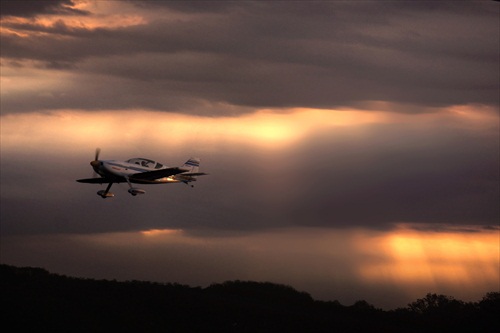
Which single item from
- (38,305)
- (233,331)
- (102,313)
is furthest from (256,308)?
(38,305)

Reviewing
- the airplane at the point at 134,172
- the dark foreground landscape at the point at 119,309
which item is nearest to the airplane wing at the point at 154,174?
the airplane at the point at 134,172

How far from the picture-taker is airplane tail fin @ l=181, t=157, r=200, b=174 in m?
116

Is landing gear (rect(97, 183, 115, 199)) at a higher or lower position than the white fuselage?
lower

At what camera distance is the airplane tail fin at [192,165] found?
4579 inches

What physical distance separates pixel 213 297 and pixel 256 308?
30.5 ft

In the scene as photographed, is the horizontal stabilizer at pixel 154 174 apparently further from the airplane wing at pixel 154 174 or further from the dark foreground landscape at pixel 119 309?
the dark foreground landscape at pixel 119 309

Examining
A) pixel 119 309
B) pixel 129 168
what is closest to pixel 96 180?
pixel 129 168

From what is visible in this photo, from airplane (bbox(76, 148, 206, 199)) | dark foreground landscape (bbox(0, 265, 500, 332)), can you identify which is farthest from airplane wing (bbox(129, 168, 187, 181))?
dark foreground landscape (bbox(0, 265, 500, 332))

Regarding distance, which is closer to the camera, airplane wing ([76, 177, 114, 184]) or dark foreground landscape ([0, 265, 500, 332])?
airplane wing ([76, 177, 114, 184])

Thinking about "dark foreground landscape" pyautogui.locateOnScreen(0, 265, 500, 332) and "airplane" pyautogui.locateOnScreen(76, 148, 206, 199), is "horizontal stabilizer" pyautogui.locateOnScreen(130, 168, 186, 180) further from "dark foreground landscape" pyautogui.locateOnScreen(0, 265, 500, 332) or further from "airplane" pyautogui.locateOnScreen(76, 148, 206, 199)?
"dark foreground landscape" pyautogui.locateOnScreen(0, 265, 500, 332)

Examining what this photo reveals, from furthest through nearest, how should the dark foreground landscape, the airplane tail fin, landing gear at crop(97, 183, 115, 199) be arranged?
1. the dark foreground landscape
2. the airplane tail fin
3. landing gear at crop(97, 183, 115, 199)

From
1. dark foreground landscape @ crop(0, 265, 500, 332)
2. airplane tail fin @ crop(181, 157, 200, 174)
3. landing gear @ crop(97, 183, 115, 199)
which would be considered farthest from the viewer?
dark foreground landscape @ crop(0, 265, 500, 332)

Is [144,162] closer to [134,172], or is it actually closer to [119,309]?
[134,172]

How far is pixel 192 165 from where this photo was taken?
4606 inches
